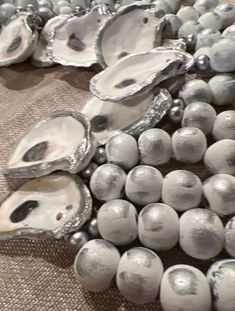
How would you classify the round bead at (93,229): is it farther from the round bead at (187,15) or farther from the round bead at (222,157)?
the round bead at (187,15)

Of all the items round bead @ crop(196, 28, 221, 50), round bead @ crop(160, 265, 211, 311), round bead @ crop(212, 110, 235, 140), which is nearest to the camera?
round bead @ crop(160, 265, 211, 311)

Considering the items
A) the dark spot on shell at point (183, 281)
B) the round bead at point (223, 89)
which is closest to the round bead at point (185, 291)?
the dark spot on shell at point (183, 281)

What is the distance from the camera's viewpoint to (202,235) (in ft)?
1.11

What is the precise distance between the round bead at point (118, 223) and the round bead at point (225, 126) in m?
0.12

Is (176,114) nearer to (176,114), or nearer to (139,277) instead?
(176,114)

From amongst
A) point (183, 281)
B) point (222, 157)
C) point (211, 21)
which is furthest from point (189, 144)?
point (211, 21)

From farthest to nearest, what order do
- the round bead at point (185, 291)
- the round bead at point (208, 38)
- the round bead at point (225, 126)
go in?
the round bead at point (208, 38)
the round bead at point (225, 126)
the round bead at point (185, 291)

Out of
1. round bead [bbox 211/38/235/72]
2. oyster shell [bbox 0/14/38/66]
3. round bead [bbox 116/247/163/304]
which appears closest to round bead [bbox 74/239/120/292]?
round bead [bbox 116/247/163/304]

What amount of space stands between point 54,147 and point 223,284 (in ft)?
0.69

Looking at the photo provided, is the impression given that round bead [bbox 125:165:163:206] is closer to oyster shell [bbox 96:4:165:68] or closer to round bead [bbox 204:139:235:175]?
round bead [bbox 204:139:235:175]

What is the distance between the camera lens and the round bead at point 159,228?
0.35 meters

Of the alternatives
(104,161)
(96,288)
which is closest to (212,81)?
(104,161)

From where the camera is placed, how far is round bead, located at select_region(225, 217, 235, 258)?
34 cm

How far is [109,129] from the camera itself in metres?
0.45
